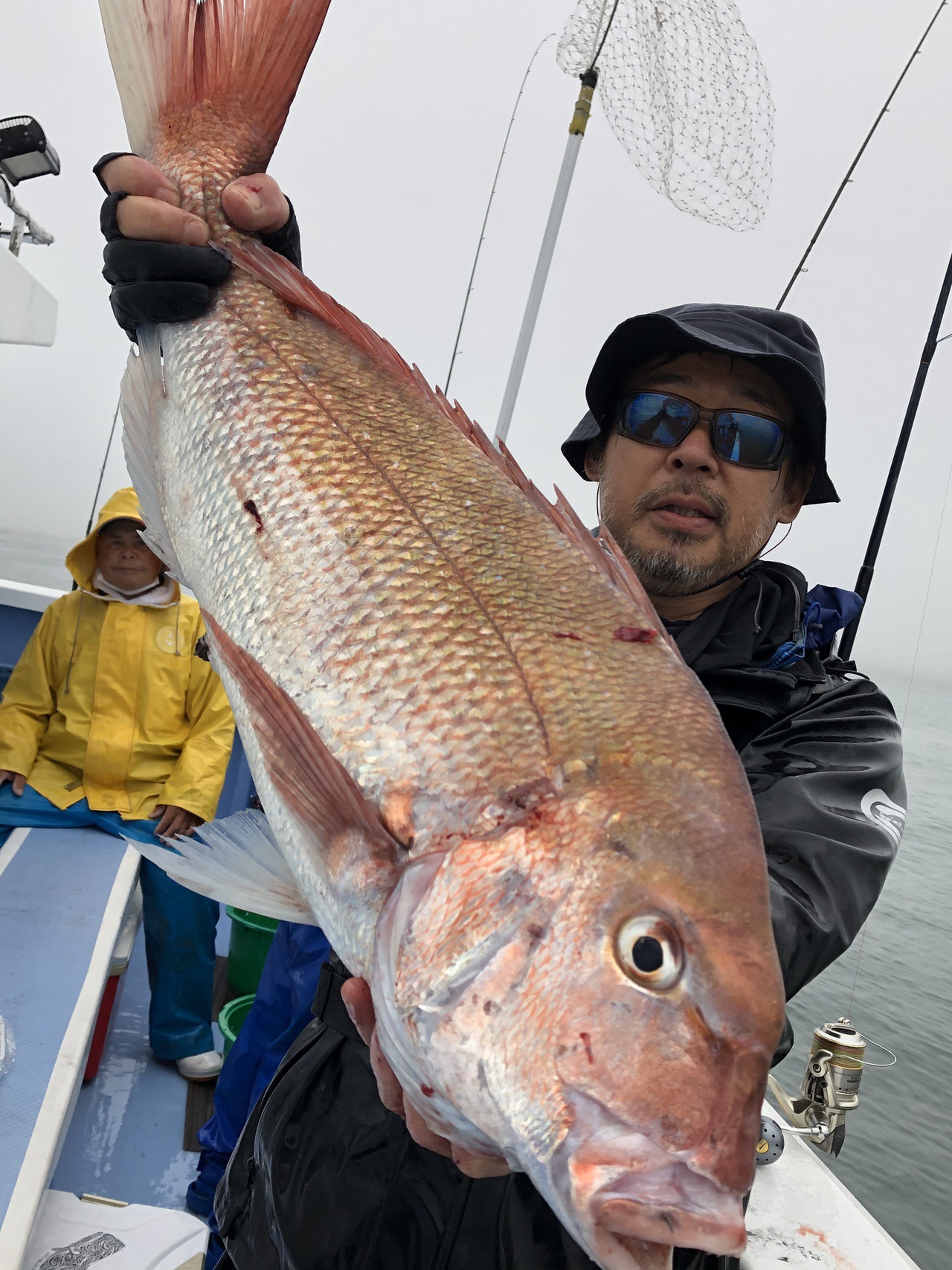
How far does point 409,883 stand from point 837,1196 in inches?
78.1

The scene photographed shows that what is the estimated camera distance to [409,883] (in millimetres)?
920

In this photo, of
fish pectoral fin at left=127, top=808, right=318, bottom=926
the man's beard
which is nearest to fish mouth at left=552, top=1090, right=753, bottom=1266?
fish pectoral fin at left=127, top=808, right=318, bottom=926

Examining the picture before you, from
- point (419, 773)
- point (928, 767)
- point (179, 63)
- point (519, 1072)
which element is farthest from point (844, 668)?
point (928, 767)

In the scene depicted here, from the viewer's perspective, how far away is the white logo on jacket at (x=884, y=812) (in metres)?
1.32

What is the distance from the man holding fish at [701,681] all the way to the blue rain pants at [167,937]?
68.7 inches

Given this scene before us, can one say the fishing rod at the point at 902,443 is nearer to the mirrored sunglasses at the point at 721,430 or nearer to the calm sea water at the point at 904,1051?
the mirrored sunglasses at the point at 721,430

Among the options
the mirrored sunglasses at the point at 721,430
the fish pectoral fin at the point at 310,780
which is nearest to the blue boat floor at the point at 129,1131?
the fish pectoral fin at the point at 310,780

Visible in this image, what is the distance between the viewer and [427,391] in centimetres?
144

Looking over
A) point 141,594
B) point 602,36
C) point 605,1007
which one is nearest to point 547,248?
point 602,36

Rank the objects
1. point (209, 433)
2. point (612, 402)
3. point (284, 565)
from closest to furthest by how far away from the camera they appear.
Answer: point (284, 565)
point (209, 433)
point (612, 402)

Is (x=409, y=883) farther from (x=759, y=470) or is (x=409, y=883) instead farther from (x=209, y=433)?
(x=759, y=470)

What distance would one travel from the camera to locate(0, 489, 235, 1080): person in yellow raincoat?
318 cm

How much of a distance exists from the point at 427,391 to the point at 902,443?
8.65ft

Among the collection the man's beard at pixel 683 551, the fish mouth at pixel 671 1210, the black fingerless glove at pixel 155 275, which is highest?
the black fingerless glove at pixel 155 275
